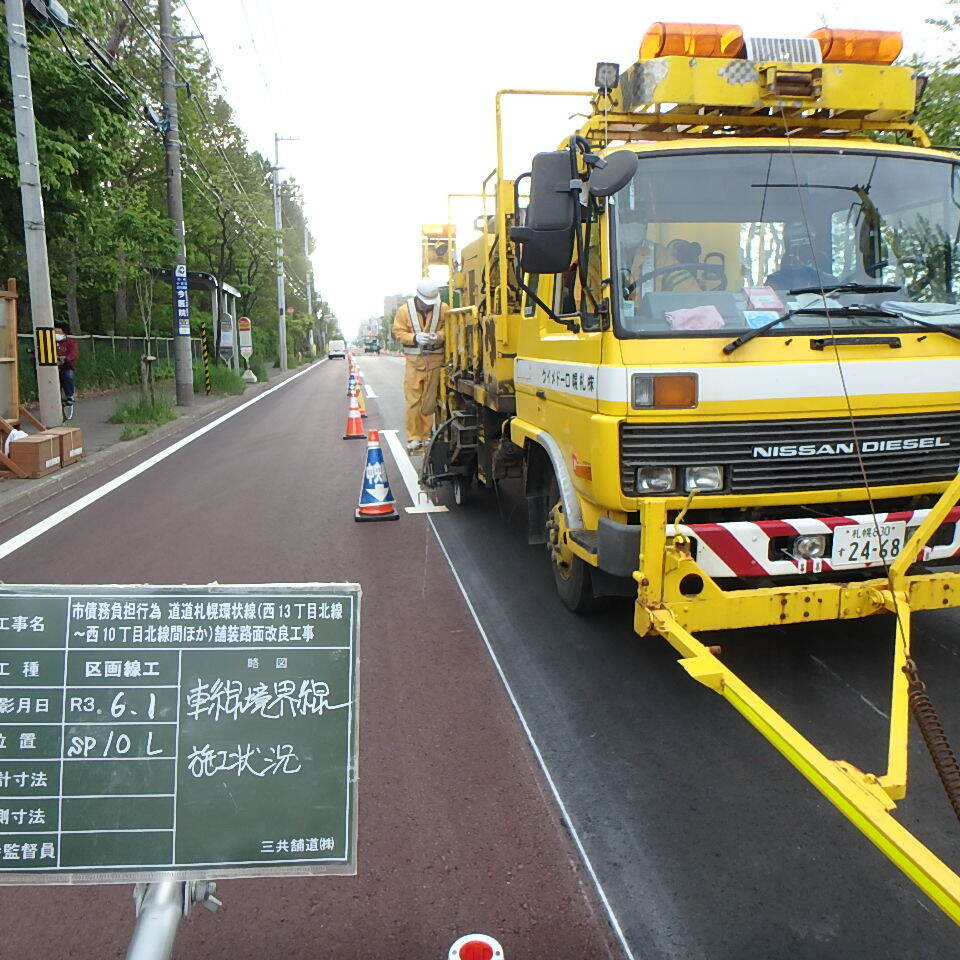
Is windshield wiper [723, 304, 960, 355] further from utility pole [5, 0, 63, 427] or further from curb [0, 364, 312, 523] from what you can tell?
utility pole [5, 0, 63, 427]

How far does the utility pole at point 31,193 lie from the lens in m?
10.6

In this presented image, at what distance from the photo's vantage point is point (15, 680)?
2.23 meters

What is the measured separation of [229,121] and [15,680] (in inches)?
1564

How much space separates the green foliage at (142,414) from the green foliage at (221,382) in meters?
7.83

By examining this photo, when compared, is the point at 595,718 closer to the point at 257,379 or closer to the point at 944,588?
the point at 944,588

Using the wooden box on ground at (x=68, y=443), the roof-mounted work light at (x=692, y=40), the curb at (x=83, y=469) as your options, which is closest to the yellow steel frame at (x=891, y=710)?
the roof-mounted work light at (x=692, y=40)

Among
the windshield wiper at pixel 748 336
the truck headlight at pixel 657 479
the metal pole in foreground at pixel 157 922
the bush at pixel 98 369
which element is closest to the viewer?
the metal pole in foreground at pixel 157 922

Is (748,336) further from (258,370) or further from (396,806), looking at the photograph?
(258,370)

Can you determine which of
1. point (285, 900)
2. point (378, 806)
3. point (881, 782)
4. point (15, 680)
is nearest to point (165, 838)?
point (15, 680)

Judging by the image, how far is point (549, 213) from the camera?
401cm

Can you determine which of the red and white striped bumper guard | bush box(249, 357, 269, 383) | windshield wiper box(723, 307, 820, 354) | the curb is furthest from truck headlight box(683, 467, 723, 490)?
bush box(249, 357, 269, 383)

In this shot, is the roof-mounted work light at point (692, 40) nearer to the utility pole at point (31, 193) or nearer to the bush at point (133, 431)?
the utility pole at point (31, 193)

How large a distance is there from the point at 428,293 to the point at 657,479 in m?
6.25

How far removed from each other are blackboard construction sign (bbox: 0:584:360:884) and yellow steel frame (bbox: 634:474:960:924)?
1223 mm
